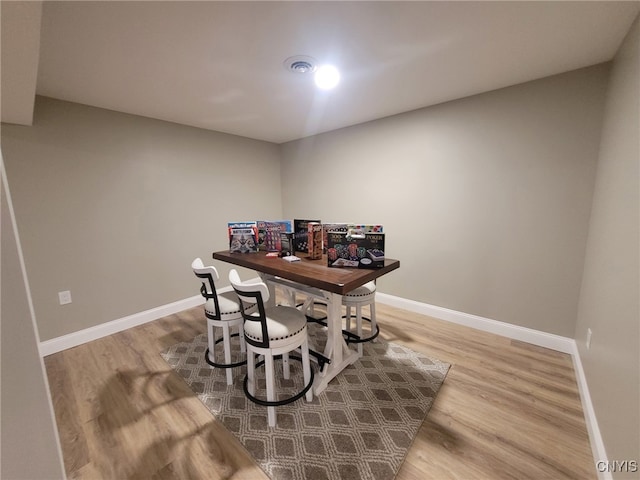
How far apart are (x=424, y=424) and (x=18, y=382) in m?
1.84

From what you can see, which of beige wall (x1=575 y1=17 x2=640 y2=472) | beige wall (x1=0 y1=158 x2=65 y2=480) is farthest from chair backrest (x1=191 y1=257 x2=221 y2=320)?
beige wall (x1=575 y1=17 x2=640 y2=472)

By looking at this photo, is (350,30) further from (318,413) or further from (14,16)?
(318,413)

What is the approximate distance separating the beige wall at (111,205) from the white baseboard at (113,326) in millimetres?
60

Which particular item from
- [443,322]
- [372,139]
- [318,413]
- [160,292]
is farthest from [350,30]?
[160,292]

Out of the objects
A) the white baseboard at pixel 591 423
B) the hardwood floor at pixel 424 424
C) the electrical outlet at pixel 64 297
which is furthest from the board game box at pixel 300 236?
the electrical outlet at pixel 64 297

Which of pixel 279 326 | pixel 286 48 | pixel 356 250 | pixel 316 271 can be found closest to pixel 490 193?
pixel 356 250

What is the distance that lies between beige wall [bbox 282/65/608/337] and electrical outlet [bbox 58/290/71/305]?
3177 millimetres

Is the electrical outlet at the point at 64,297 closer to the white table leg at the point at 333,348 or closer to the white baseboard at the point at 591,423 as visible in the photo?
the white table leg at the point at 333,348

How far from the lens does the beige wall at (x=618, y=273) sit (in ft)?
3.63

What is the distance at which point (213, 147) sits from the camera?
342 centimetres

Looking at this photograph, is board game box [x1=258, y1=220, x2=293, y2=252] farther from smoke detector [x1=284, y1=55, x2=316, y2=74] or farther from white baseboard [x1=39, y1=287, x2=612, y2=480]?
white baseboard [x1=39, y1=287, x2=612, y2=480]

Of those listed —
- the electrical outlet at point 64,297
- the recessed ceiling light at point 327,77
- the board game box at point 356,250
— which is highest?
the recessed ceiling light at point 327,77

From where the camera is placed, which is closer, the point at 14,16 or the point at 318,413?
the point at 14,16

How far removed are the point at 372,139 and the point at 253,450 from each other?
3137mm
